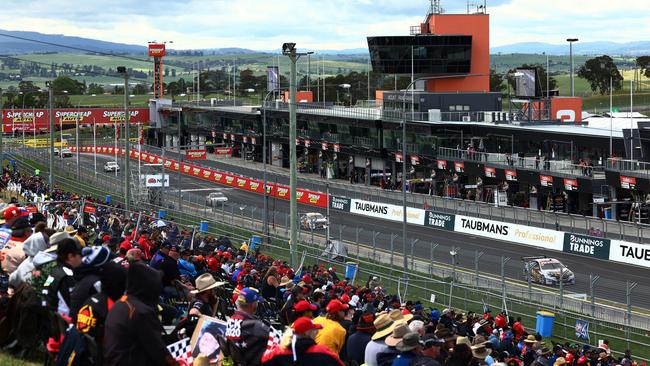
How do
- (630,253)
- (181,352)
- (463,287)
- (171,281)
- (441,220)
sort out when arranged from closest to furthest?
(181,352) < (171,281) < (463,287) < (630,253) < (441,220)

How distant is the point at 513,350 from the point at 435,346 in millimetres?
9188

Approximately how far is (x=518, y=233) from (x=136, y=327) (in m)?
39.6

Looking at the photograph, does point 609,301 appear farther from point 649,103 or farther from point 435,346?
point 649,103

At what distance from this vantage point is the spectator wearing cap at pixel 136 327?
8.48m

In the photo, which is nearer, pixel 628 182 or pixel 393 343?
pixel 393 343

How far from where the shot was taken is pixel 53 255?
1077 cm

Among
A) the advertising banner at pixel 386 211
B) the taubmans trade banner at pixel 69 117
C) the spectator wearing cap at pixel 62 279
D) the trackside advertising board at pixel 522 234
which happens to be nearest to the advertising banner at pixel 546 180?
the advertising banner at pixel 386 211

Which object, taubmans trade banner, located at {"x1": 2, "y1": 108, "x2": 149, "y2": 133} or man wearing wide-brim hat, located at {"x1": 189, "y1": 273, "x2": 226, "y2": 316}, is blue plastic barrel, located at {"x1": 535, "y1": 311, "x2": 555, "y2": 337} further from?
taubmans trade banner, located at {"x1": 2, "y1": 108, "x2": 149, "y2": 133}

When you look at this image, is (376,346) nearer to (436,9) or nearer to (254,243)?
(254,243)

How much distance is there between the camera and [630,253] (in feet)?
130

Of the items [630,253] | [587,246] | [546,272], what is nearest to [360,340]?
Answer: [546,272]

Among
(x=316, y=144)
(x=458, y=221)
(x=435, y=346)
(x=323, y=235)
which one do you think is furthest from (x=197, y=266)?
(x=316, y=144)

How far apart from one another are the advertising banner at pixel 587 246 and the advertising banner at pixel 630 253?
0.56m

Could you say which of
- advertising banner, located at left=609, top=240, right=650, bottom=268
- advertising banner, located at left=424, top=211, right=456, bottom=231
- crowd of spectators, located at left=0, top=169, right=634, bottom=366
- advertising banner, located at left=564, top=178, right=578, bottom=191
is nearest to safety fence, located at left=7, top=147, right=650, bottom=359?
advertising banner, located at left=609, top=240, right=650, bottom=268
